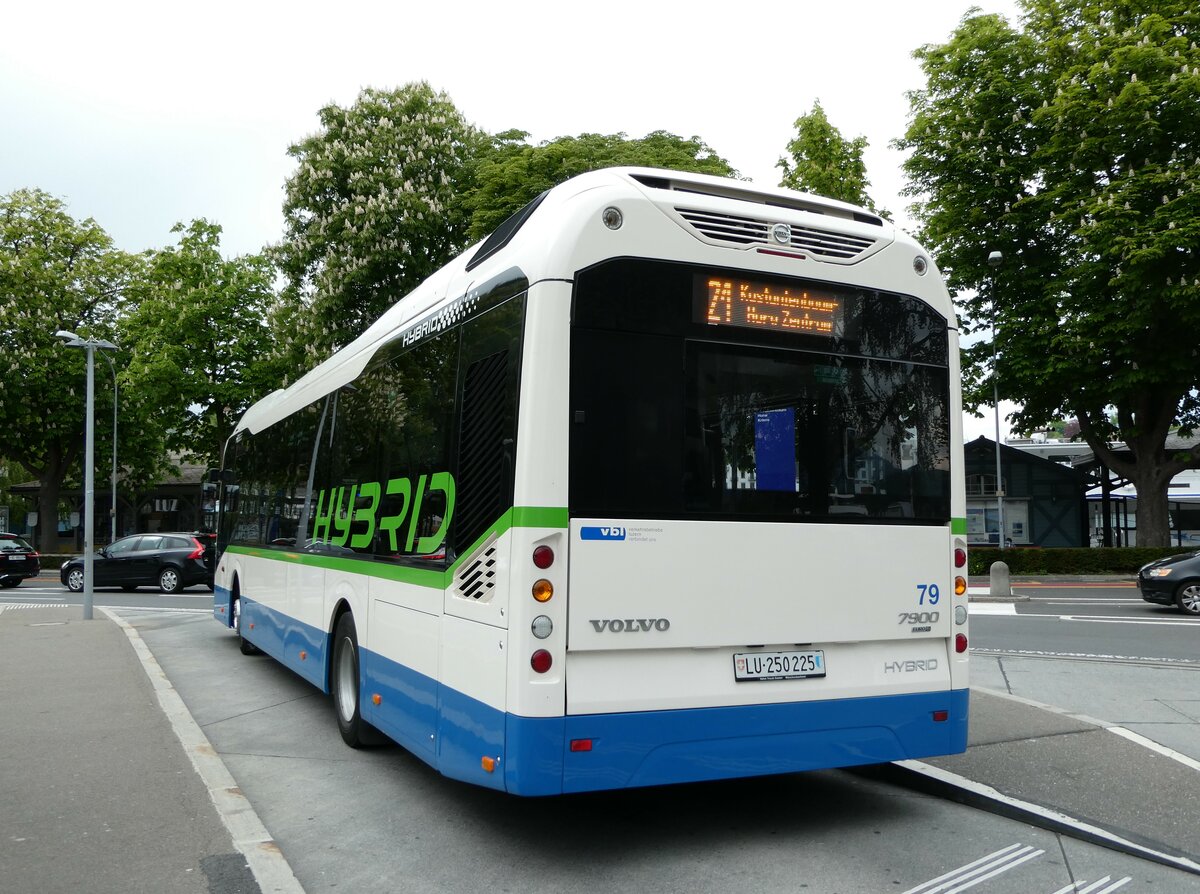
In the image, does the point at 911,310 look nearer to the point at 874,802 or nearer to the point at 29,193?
the point at 874,802

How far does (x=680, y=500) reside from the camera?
206 inches

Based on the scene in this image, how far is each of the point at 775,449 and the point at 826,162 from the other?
26224 mm

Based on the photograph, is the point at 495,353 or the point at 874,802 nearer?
the point at 495,353

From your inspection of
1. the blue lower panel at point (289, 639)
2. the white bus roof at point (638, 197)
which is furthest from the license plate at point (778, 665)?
the blue lower panel at point (289, 639)

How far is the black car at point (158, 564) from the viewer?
28.4m

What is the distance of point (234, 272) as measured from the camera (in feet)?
145

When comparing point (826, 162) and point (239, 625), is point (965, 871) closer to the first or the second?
point (239, 625)

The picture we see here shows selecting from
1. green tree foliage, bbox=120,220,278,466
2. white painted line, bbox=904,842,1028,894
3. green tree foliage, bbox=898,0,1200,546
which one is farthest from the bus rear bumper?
green tree foliage, bbox=120,220,278,466

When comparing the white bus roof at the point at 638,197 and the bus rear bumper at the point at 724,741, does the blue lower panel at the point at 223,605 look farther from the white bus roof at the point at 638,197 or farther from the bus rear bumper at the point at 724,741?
the bus rear bumper at the point at 724,741

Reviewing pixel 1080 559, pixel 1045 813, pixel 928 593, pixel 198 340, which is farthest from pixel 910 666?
pixel 198 340

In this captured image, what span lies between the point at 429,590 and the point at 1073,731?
15.4 ft

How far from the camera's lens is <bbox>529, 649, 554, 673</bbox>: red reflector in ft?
15.9

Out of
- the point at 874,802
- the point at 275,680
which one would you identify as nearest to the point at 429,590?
the point at 874,802

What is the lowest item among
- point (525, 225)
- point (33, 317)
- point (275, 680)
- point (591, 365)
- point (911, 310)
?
point (275, 680)
